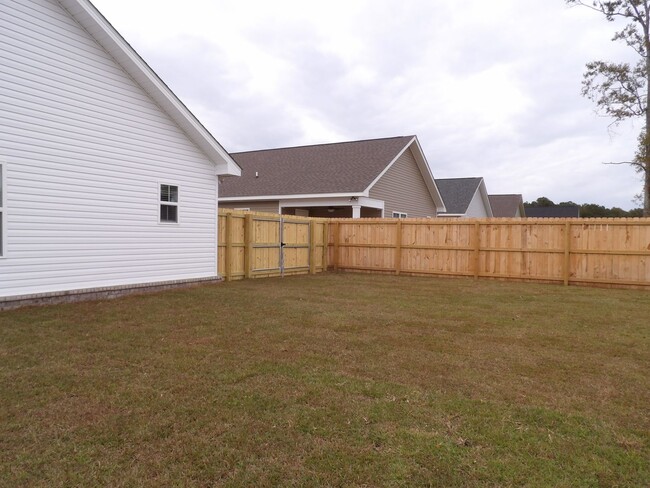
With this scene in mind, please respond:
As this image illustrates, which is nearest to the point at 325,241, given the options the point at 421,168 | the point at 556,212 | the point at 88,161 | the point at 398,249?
the point at 398,249

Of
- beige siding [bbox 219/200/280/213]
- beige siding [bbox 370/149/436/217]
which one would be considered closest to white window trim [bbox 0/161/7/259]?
beige siding [bbox 219/200/280/213]

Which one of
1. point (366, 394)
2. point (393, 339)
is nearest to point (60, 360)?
point (366, 394)

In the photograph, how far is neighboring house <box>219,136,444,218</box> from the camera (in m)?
18.3

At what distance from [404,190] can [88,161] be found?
15207 mm

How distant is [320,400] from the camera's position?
3781mm

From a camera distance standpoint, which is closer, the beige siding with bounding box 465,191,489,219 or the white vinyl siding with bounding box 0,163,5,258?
the white vinyl siding with bounding box 0,163,5,258

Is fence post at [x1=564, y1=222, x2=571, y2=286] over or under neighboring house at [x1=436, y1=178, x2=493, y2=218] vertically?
under

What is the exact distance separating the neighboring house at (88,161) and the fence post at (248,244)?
178 cm

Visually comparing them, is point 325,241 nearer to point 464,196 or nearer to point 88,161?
point 88,161

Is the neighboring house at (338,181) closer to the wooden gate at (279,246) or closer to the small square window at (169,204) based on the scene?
the wooden gate at (279,246)

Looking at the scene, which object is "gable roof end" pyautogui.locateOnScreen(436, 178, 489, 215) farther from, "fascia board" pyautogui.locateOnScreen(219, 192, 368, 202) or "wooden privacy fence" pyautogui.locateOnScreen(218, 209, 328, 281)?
"wooden privacy fence" pyautogui.locateOnScreen(218, 209, 328, 281)

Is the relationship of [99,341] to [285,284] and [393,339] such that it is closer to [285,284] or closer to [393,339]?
[393,339]

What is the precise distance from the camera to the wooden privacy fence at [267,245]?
12453 millimetres

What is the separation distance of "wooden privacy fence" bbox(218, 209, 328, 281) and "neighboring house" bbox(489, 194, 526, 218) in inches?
1097
